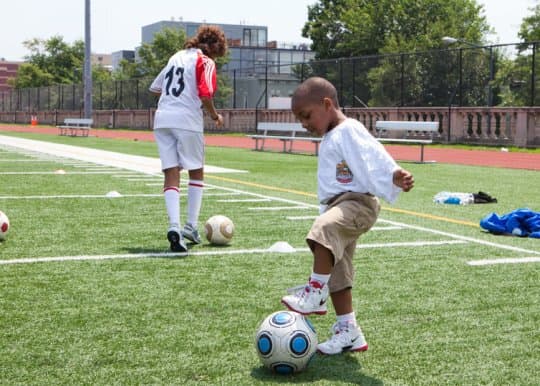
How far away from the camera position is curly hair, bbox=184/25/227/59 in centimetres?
741

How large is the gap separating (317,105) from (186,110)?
3.39 metres

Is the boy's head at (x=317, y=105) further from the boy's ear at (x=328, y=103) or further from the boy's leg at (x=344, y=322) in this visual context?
the boy's leg at (x=344, y=322)

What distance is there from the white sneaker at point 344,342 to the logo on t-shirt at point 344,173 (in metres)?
0.72

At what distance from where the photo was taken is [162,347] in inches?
161

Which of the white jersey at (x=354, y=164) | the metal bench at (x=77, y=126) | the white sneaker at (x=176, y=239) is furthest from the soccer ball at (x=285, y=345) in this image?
the metal bench at (x=77, y=126)

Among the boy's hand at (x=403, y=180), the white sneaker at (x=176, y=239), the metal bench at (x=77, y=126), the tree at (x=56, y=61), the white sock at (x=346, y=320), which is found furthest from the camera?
the tree at (x=56, y=61)

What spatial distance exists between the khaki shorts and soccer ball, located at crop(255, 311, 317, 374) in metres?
0.38

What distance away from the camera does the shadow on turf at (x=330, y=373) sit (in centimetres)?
365

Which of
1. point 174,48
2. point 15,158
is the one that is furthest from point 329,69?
point 174,48

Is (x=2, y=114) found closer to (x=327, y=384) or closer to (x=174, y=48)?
(x=174, y=48)

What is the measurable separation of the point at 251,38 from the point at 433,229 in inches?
5352

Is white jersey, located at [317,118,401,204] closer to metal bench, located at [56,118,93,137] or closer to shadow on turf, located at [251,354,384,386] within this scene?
shadow on turf, located at [251,354,384,386]

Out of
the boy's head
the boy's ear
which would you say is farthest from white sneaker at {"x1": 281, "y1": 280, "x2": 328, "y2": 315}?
the boy's ear

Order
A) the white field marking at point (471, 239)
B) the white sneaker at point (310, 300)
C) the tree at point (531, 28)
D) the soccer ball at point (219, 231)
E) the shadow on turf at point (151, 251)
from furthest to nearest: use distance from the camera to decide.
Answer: the tree at point (531, 28), the soccer ball at point (219, 231), the white field marking at point (471, 239), the shadow on turf at point (151, 251), the white sneaker at point (310, 300)
